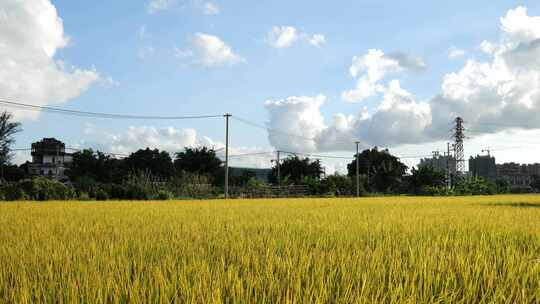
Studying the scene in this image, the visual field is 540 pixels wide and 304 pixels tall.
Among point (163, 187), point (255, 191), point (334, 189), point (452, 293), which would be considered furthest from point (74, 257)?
point (334, 189)

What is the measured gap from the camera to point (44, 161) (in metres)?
76.2

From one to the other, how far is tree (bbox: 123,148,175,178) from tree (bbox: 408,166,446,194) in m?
29.5

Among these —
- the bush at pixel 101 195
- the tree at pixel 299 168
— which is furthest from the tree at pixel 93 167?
the bush at pixel 101 195

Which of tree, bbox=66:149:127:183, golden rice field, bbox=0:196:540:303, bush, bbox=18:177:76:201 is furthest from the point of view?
tree, bbox=66:149:127:183

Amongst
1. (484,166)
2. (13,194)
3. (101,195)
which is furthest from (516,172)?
(13,194)

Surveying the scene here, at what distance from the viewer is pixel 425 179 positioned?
4256cm

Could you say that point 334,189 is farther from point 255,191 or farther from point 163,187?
point 163,187

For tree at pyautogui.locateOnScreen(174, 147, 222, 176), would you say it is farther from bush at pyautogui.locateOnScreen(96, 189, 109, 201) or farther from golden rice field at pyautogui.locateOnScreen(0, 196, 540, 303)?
golden rice field at pyautogui.locateOnScreen(0, 196, 540, 303)

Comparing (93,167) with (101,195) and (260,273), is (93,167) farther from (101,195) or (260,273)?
(260,273)

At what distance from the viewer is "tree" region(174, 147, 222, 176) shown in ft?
185

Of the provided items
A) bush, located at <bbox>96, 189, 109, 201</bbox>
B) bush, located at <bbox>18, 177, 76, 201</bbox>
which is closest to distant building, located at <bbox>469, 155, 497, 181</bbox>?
bush, located at <bbox>96, 189, 109, 201</bbox>

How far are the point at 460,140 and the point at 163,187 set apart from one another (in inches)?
1247

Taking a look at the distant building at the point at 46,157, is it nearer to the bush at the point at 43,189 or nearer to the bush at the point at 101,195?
the bush at the point at 101,195

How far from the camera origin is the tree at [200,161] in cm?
5628
